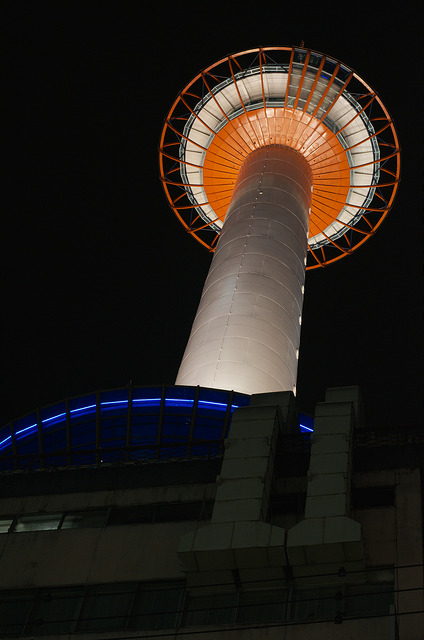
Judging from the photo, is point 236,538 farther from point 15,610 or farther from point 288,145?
point 288,145

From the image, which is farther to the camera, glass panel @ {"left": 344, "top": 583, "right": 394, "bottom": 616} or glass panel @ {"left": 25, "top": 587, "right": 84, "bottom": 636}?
glass panel @ {"left": 25, "top": 587, "right": 84, "bottom": 636}

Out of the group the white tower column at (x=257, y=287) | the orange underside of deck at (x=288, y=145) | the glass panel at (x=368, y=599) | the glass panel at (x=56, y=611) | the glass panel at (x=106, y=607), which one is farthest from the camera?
the orange underside of deck at (x=288, y=145)

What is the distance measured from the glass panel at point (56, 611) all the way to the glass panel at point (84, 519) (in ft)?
10.4

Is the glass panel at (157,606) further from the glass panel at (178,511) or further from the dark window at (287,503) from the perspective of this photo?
the dark window at (287,503)

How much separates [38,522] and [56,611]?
4.89m

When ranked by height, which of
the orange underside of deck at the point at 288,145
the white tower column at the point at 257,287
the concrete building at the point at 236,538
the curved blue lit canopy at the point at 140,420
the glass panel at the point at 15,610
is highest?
the orange underside of deck at the point at 288,145

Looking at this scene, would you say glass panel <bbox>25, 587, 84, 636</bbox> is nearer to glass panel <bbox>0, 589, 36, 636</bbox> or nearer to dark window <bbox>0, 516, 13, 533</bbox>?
glass panel <bbox>0, 589, 36, 636</bbox>

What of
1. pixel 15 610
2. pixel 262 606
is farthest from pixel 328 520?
pixel 15 610

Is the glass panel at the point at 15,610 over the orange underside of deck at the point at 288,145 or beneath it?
beneath

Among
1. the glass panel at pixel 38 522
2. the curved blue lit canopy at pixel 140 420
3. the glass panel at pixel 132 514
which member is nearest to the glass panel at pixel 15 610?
the glass panel at pixel 38 522

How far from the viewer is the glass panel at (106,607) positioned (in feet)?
101

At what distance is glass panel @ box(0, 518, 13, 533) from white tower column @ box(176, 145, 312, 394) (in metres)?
15.7

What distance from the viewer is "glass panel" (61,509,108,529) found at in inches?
1378

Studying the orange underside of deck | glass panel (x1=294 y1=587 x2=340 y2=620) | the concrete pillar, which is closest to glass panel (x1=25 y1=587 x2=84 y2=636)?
glass panel (x1=294 y1=587 x2=340 y2=620)
